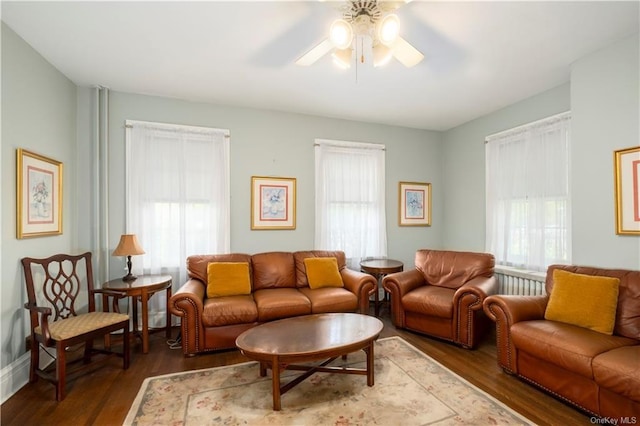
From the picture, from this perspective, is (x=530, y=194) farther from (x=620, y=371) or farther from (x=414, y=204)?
(x=620, y=371)

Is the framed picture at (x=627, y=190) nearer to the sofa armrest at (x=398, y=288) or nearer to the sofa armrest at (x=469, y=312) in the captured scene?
the sofa armrest at (x=469, y=312)

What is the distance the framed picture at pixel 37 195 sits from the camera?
2443 millimetres

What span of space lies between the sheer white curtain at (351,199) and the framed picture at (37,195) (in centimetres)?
286

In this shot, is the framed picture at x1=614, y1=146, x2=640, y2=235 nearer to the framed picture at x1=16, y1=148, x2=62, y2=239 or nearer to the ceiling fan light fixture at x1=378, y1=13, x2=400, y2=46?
the ceiling fan light fixture at x1=378, y1=13, x2=400, y2=46

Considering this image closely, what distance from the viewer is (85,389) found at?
236 cm

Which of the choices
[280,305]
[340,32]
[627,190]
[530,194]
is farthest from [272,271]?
[627,190]

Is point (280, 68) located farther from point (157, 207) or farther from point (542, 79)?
point (542, 79)

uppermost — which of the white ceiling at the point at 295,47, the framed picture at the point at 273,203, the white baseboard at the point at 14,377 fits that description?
the white ceiling at the point at 295,47

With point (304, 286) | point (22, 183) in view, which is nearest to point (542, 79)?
point (304, 286)

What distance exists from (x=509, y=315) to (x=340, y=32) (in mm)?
2497

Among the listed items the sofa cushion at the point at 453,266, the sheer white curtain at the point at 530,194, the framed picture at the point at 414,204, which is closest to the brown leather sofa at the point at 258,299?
the sofa cushion at the point at 453,266

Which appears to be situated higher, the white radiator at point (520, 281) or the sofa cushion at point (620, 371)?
the white radiator at point (520, 281)

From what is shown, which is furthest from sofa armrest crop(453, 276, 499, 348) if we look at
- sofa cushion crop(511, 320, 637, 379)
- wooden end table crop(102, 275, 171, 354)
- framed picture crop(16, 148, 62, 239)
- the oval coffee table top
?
framed picture crop(16, 148, 62, 239)

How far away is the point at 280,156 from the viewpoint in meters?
4.19
